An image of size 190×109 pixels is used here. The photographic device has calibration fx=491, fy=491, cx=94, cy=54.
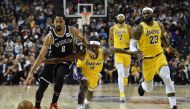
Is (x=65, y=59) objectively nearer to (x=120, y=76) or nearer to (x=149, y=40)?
(x=149, y=40)

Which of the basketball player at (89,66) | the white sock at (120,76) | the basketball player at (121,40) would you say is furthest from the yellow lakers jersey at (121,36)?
the basketball player at (89,66)

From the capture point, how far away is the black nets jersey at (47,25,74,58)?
9688 millimetres

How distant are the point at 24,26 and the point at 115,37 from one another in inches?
429

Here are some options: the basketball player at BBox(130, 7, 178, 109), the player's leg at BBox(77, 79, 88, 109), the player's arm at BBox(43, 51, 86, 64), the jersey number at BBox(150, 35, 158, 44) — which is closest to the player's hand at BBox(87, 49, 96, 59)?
the player's arm at BBox(43, 51, 86, 64)

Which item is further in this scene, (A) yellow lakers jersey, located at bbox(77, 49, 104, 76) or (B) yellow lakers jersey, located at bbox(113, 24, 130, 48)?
(B) yellow lakers jersey, located at bbox(113, 24, 130, 48)

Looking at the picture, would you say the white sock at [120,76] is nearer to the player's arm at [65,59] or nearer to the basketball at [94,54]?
the basketball at [94,54]

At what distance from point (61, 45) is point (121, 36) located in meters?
4.33

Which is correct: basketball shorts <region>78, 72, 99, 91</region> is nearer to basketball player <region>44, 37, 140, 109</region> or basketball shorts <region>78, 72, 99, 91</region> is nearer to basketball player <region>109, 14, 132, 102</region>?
basketball player <region>44, 37, 140, 109</region>

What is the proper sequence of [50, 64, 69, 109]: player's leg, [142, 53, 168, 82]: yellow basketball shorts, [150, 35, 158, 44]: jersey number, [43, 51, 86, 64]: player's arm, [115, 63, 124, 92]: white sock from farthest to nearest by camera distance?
[115, 63, 124, 92]: white sock, [150, 35, 158, 44]: jersey number, [142, 53, 168, 82]: yellow basketball shorts, [43, 51, 86, 64]: player's arm, [50, 64, 69, 109]: player's leg

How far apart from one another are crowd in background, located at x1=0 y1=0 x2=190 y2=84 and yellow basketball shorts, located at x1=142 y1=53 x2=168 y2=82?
8.58 metres

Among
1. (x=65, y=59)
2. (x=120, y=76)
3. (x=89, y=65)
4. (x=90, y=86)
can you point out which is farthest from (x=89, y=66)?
(x=120, y=76)

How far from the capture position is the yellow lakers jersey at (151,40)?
1003cm

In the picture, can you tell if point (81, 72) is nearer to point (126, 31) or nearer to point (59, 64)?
point (59, 64)

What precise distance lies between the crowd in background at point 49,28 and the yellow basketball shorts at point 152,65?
8579mm
